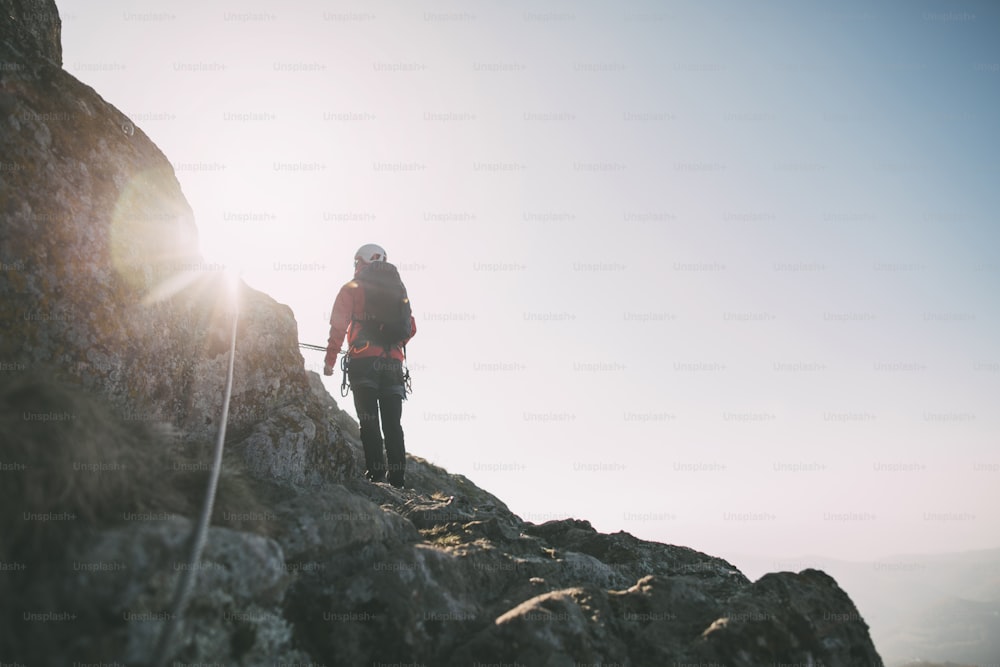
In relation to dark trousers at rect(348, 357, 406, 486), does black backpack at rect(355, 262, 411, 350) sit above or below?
above

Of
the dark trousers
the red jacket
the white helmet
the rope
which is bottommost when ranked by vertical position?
the rope

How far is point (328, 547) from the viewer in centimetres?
557

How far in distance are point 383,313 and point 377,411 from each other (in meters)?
1.93

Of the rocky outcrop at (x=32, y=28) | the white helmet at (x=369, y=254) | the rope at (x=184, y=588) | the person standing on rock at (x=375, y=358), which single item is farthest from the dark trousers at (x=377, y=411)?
the rocky outcrop at (x=32, y=28)

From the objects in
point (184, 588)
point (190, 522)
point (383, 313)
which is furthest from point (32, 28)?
point (184, 588)

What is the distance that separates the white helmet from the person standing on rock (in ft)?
2.28

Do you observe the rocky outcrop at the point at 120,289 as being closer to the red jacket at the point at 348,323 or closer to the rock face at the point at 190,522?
the rock face at the point at 190,522

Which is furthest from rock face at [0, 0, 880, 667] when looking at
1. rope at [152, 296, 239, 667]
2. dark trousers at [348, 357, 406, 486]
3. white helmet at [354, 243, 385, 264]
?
white helmet at [354, 243, 385, 264]

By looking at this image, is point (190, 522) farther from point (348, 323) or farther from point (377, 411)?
point (348, 323)

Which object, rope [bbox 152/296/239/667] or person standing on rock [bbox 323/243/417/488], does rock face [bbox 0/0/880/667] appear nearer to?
A: rope [bbox 152/296/239/667]

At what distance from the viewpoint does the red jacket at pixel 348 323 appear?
9.95 m

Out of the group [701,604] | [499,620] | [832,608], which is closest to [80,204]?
[499,620]

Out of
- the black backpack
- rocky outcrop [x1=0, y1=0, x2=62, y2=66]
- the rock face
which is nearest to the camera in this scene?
the rock face

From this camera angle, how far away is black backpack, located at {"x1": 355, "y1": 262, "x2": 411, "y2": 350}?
394 inches
